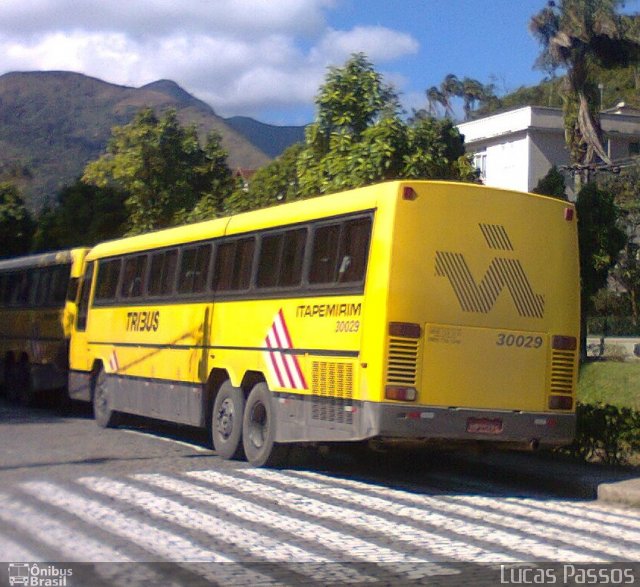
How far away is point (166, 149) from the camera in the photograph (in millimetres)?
29938

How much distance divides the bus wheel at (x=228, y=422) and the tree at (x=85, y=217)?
18.1m

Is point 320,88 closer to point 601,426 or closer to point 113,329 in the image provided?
point 113,329

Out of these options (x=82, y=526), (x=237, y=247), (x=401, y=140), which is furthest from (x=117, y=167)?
(x=82, y=526)

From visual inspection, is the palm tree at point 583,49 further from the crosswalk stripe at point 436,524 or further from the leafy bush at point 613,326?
the crosswalk stripe at point 436,524

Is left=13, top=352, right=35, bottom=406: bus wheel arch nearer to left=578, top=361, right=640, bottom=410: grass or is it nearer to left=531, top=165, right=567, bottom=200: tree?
left=578, top=361, right=640, bottom=410: grass

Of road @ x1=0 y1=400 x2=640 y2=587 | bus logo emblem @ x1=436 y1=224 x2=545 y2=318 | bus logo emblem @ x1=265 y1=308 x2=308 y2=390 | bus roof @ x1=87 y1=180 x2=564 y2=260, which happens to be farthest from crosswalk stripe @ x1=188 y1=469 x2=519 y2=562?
bus roof @ x1=87 y1=180 x2=564 y2=260

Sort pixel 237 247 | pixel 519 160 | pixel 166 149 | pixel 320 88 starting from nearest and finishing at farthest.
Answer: pixel 237 247 → pixel 320 88 → pixel 166 149 → pixel 519 160

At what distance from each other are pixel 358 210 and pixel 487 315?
1.76 m

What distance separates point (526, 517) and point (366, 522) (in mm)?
1621

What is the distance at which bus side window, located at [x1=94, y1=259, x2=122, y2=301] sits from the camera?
62.6 feet

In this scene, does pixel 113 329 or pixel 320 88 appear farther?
pixel 320 88

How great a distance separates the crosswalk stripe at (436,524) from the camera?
8829 mm

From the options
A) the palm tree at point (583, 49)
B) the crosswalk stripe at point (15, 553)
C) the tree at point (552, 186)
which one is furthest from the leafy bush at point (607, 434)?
the palm tree at point (583, 49)

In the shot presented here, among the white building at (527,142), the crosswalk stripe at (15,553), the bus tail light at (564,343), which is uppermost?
the white building at (527,142)
